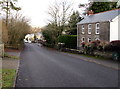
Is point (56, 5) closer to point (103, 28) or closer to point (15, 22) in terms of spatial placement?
point (15, 22)

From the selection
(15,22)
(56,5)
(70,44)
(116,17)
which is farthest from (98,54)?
(56,5)

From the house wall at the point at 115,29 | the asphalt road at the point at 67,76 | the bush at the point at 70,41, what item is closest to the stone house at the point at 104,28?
the house wall at the point at 115,29

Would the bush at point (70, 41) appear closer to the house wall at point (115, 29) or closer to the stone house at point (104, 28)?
the stone house at point (104, 28)

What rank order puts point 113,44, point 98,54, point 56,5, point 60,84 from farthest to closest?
point 56,5
point 98,54
point 113,44
point 60,84

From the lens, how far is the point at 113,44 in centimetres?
1348

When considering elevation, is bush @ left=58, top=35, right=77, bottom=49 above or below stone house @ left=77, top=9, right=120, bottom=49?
below

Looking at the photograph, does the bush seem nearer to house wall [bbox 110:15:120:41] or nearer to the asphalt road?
house wall [bbox 110:15:120:41]

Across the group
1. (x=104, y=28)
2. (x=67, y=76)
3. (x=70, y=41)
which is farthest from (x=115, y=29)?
(x=67, y=76)

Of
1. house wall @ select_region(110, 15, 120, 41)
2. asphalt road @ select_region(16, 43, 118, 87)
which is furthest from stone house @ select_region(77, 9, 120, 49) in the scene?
asphalt road @ select_region(16, 43, 118, 87)

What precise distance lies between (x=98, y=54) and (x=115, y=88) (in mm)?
10568

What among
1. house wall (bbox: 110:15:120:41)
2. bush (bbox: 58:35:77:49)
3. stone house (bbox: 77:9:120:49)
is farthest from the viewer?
bush (bbox: 58:35:77:49)

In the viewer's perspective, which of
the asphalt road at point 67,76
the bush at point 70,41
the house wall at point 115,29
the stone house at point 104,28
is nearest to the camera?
the asphalt road at point 67,76

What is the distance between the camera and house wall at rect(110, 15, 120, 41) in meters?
19.8

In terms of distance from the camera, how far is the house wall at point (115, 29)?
19.8 m
